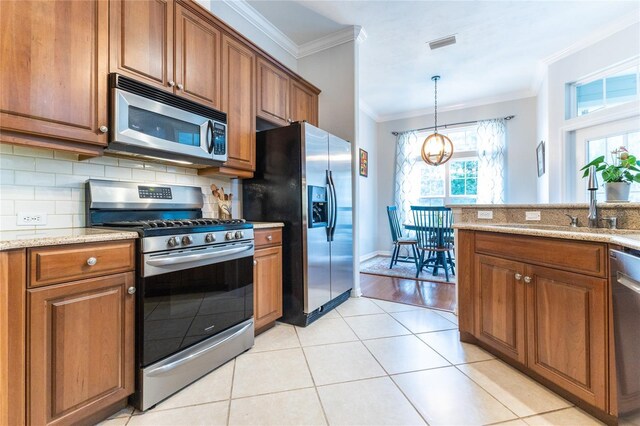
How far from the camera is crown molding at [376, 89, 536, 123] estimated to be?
4820mm

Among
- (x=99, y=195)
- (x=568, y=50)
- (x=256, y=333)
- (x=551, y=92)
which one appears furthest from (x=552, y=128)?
(x=99, y=195)

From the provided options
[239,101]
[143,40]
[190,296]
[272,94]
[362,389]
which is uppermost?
[272,94]

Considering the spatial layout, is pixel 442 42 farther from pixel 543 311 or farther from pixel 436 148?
pixel 543 311

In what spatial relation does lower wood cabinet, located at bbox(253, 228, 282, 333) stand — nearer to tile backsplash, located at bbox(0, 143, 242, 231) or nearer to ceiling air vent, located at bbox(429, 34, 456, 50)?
tile backsplash, located at bbox(0, 143, 242, 231)

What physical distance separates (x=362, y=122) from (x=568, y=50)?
9.79ft

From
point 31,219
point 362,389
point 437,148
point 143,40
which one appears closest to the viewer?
point 31,219

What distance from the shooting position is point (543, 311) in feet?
4.98

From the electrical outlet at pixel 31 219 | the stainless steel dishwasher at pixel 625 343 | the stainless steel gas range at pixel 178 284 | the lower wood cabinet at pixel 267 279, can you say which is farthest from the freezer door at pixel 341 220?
the electrical outlet at pixel 31 219

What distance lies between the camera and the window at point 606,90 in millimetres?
3028

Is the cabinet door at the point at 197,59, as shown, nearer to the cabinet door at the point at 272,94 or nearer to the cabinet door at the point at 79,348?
the cabinet door at the point at 272,94

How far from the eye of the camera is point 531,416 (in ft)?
4.44

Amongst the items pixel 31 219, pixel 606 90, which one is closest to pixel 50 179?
pixel 31 219

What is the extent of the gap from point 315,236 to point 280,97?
143 centimetres

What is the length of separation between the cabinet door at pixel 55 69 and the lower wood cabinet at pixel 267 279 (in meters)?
1.20
